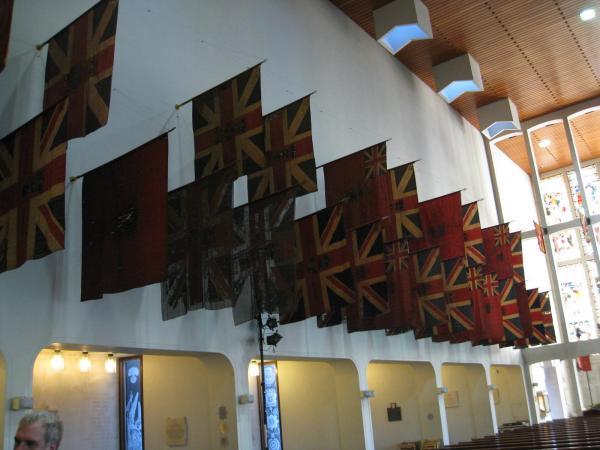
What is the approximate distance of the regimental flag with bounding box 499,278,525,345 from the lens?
14.9 metres

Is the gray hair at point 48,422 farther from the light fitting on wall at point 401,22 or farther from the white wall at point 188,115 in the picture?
the light fitting on wall at point 401,22

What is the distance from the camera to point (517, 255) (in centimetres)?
1525

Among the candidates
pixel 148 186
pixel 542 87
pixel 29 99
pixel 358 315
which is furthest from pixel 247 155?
pixel 542 87

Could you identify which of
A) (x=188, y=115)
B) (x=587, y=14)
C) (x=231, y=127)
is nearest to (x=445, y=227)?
(x=188, y=115)

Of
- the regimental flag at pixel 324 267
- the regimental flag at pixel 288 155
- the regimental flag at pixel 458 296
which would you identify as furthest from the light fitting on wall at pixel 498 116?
the regimental flag at pixel 288 155

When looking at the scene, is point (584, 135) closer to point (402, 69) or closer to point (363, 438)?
point (402, 69)

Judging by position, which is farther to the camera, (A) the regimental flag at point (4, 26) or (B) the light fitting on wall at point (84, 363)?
(B) the light fitting on wall at point (84, 363)

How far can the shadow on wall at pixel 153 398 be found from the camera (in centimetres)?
850

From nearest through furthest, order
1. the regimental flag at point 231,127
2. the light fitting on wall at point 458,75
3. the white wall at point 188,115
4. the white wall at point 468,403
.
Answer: the white wall at point 188,115 < the regimental flag at point 231,127 < the white wall at point 468,403 < the light fitting on wall at point 458,75

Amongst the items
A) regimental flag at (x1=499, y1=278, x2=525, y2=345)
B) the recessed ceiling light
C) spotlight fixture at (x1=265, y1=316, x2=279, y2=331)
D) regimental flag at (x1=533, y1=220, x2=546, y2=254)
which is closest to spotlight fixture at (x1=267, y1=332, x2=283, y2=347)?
spotlight fixture at (x1=265, y1=316, x2=279, y2=331)

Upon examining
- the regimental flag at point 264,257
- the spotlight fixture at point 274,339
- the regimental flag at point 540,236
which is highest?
the regimental flag at point 540,236

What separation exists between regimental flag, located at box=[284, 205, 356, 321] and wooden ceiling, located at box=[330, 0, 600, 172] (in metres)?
7.25

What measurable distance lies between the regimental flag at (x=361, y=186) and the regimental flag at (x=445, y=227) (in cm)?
227

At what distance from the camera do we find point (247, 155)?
745 cm
